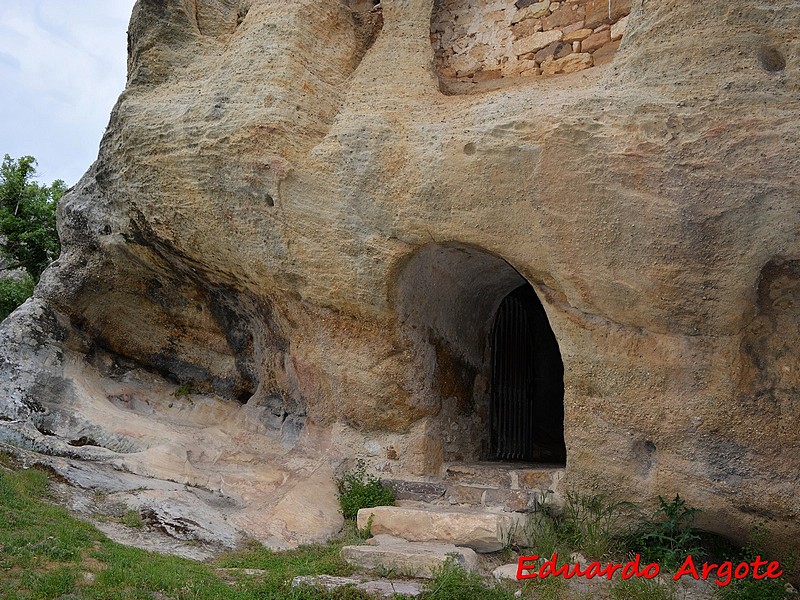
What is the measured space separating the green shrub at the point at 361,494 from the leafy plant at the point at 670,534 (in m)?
1.80

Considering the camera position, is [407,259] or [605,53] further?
[407,259]

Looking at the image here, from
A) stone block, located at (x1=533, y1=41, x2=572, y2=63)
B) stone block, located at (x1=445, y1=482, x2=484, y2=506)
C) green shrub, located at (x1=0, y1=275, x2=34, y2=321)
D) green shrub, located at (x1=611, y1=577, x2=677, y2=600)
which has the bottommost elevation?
green shrub, located at (x1=611, y1=577, x2=677, y2=600)

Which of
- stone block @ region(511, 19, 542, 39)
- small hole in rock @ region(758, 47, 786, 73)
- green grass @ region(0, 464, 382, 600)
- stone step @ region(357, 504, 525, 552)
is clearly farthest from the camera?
stone block @ region(511, 19, 542, 39)

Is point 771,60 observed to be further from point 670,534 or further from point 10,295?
point 10,295

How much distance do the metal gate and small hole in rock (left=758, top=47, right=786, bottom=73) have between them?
3410 mm

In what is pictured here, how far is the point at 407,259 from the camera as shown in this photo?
539 cm

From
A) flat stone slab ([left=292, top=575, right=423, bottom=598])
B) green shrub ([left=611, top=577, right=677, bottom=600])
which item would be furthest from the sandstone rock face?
flat stone slab ([left=292, top=575, right=423, bottom=598])

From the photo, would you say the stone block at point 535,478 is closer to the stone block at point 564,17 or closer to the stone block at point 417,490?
the stone block at point 417,490

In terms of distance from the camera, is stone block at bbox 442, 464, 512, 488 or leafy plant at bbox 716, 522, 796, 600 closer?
leafy plant at bbox 716, 522, 796, 600

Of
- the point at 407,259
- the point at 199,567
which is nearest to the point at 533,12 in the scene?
the point at 407,259

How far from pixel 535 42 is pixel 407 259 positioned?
1.91m

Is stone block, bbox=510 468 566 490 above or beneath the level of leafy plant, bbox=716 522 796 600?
above

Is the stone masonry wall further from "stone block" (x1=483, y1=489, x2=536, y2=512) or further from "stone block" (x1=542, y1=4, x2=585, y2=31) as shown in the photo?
"stone block" (x1=483, y1=489, x2=536, y2=512)

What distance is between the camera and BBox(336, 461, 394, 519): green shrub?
17.9 feet
